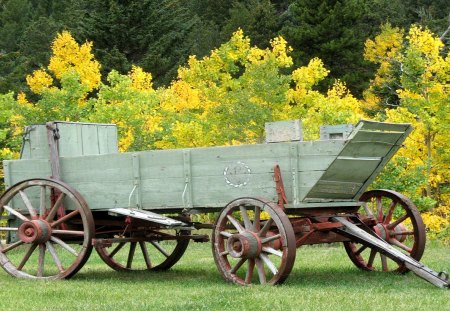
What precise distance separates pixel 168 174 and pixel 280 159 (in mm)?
1488

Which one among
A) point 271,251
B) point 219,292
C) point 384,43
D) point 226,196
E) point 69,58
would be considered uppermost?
point 384,43

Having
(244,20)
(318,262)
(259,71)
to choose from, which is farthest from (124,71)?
(318,262)

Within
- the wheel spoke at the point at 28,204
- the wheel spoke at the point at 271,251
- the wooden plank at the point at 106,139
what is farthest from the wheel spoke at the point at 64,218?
the wheel spoke at the point at 271,251

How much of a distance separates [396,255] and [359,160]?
112 centimetres

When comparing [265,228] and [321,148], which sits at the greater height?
Result: [321,148]

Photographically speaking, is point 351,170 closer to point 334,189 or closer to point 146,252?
point 334,189

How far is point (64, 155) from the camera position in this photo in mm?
11586

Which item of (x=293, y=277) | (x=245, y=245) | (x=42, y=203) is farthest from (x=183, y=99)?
(x=245, y=245)

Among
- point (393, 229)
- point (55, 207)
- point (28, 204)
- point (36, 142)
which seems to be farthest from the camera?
point (36, 142)

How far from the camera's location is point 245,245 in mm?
9234

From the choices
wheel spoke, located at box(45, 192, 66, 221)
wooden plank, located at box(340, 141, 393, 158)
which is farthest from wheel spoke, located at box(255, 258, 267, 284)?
wheel spoke, located at box(45, 192, 66, 221)

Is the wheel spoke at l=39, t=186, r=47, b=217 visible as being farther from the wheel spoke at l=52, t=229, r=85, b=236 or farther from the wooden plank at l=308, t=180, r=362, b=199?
the wooden plank at l=308, t=180, r=362, b=199

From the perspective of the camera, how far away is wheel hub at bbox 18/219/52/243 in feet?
34.8

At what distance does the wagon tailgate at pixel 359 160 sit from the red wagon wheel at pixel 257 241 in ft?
1.93
